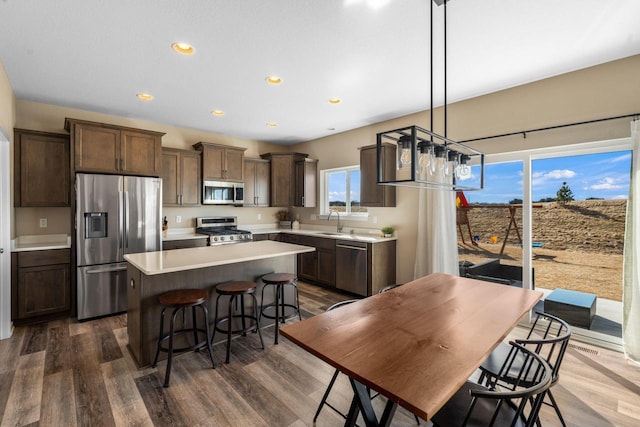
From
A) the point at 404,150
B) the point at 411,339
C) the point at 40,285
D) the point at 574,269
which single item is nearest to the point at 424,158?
the point at 404,150

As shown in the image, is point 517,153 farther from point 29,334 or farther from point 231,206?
point 29,334

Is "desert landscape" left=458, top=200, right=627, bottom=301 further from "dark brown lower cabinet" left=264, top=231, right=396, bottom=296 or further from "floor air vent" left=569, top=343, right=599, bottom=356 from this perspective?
"dark brown lower cabinet" left=264, top=231, right=396, bottom=296

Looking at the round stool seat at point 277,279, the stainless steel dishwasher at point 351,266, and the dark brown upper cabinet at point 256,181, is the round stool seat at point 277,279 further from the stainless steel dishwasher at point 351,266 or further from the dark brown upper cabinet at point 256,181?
the dark brown upper cabinet at point 256,181

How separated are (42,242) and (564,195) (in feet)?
20.2

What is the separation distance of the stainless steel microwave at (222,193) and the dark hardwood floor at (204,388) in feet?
8.41

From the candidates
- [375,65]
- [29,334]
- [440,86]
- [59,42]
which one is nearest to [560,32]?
[440,86]

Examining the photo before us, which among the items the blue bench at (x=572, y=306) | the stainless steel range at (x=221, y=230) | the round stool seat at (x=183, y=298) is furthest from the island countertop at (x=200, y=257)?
the blue bench at (x=572, y=306)

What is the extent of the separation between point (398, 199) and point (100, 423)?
397cm

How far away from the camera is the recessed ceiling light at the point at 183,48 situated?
2498mm

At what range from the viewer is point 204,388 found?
227 cm

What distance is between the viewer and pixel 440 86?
3.32m

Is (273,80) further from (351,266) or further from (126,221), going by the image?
(351,266)

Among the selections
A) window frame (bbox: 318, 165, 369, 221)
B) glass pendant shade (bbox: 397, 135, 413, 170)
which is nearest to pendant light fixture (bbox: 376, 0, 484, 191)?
glass pendant shade (bbox: 397, 135, 413, 170)

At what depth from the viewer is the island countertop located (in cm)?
241
